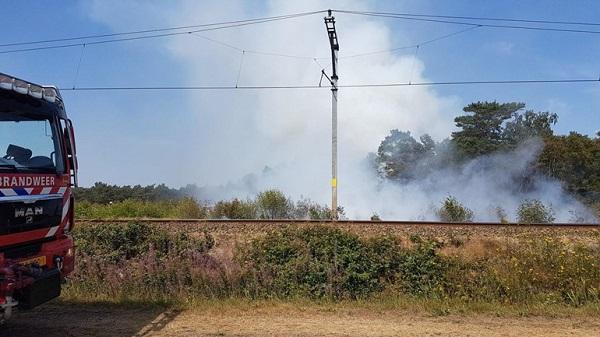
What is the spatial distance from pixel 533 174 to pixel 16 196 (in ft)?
125

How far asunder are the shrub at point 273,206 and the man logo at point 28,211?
20060mm

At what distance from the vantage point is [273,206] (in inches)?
1052

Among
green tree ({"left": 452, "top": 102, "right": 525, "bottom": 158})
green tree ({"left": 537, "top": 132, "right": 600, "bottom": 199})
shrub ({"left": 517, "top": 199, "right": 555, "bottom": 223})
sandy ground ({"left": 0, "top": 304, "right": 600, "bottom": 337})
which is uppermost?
green tree ({"left": 452, "top": 102, "right": 525, "bottom": 158})

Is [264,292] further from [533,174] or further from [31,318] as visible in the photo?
[533,174]

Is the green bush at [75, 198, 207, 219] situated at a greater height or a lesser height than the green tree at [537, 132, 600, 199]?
lesser

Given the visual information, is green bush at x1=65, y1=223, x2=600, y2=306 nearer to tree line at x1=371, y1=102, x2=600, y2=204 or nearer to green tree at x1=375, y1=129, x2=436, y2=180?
tree line at x1=371, y1=102, x2=600, y2=204

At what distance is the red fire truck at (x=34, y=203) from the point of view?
5797mm

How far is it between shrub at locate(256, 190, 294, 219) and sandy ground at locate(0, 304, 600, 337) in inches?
706

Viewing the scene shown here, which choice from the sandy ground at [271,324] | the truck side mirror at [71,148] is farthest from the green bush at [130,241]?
the truck side mirror at [71,148]

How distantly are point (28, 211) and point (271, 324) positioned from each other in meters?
3.47

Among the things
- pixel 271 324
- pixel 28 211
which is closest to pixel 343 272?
pixel 271 324

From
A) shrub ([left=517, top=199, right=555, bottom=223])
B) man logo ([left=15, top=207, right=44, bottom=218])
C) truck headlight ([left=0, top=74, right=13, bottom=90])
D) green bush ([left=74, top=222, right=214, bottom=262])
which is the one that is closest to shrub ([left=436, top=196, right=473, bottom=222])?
shrub ([left=517, top=199, right=555, bottom=223])

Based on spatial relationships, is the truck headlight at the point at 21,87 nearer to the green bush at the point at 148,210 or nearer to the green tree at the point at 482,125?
the green bush at the point at 148,210

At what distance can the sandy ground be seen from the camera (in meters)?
7.17
